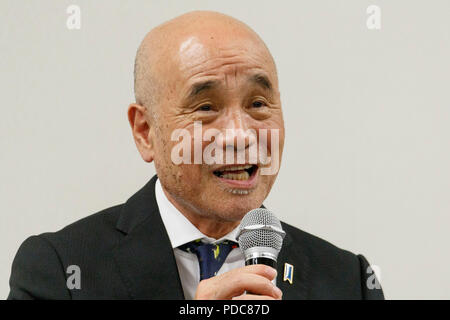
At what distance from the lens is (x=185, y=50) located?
6.63 feet

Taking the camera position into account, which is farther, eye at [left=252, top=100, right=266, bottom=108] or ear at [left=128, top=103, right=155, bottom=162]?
ear at [left=128, top=103, right=155, bottom=162]

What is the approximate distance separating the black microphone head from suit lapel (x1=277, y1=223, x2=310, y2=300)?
1.45 ft

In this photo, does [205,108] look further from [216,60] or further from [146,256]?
[146,256]

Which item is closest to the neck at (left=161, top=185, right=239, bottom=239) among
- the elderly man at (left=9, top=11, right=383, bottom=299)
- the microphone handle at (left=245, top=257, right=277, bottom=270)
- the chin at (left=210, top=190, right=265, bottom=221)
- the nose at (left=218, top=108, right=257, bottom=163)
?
the elderly man at (left=9, top=11, right=383, bottom=299)

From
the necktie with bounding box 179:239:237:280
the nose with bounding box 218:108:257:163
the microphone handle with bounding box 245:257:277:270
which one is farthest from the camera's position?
the necktie with bounding box 179:239:237:280

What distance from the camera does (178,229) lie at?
85.1 inches

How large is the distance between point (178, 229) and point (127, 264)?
0.62ft

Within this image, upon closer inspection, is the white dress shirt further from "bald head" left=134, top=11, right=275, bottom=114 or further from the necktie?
"bald head" left=134, top=11, right=275, bottom=114

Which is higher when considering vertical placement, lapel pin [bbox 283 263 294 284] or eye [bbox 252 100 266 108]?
eye [bbox 252 100 266 108]

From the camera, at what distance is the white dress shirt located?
213 centimetres

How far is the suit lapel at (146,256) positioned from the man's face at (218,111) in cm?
16

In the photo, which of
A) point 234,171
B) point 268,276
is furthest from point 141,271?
point 268,276

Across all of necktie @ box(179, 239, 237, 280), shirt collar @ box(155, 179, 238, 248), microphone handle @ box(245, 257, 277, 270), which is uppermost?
shirt collar @ box(155, 179, 238, 248)
